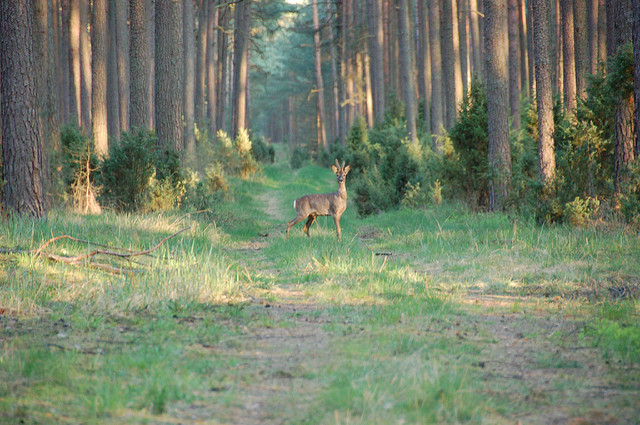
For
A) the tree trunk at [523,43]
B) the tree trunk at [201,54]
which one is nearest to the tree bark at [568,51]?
the tree trunk at [523,43]

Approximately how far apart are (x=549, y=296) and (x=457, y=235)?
3905 millimetres

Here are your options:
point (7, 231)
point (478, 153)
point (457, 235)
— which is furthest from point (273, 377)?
point (478, 153)

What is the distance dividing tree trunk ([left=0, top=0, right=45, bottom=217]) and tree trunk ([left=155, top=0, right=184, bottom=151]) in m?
4.93

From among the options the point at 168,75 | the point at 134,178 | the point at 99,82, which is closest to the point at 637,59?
the point at 134,178

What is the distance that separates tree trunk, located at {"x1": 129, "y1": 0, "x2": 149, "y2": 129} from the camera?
1488 cm

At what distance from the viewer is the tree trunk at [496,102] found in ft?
43.2

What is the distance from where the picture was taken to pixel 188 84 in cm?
2141

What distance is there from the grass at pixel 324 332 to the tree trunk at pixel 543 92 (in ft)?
7.59

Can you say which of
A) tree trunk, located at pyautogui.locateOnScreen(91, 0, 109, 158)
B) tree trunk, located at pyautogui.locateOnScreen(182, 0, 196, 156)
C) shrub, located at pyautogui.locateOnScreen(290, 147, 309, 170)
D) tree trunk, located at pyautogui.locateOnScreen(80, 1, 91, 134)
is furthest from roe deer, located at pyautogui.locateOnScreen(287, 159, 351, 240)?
shrub, located at pyautogui.locateOnScreen(290, 147, 309, 170)

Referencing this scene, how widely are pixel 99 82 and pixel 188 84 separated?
3.72 meters

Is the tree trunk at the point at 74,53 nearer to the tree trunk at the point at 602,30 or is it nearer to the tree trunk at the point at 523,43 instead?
the tree trunk at the point at 602,30

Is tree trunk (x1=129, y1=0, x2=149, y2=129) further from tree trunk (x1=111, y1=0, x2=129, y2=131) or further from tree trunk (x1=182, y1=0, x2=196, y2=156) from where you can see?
tree trunk (x1=111, y1=0, x2=129, y2=131)

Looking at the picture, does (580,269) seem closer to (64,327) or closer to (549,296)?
(549,296)

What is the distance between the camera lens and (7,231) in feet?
27.5
